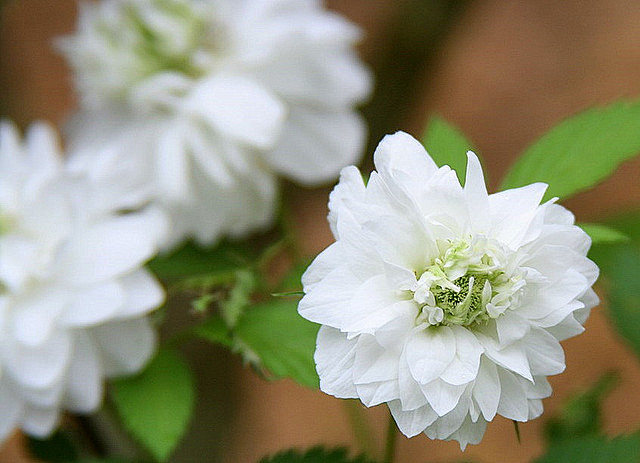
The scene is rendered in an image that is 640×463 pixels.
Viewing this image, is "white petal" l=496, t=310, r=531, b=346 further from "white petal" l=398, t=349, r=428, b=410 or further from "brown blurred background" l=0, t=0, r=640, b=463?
"brown blurred background" l=0, t=0, r=640, b=463

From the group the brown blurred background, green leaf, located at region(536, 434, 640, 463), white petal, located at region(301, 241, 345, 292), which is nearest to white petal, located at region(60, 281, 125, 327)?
white petal, located at region(301, 241, 345, 292)

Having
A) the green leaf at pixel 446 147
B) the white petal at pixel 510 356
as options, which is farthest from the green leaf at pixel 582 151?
the white petal at pixel 510 356

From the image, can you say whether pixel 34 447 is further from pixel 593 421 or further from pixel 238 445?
pixel 238 445

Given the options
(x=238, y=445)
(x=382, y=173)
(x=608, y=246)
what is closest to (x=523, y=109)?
(x=608, y=246)

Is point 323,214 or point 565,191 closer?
point 565,191

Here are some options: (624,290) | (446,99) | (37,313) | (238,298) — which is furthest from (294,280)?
(446,99)

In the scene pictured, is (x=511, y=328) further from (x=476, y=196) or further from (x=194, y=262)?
(x=194, y=262)
